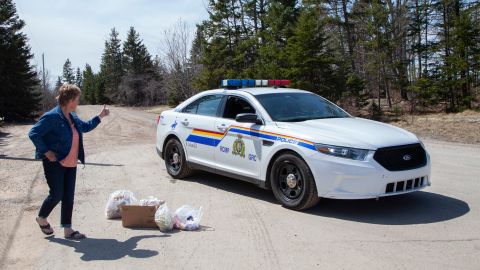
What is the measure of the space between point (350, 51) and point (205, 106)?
2831 cm

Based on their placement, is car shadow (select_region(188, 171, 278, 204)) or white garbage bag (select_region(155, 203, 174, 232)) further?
car shadow (select_region(188, 171, 278, 204))

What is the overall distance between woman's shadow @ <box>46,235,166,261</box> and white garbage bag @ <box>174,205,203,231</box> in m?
0.35

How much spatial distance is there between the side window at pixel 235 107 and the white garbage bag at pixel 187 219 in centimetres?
213

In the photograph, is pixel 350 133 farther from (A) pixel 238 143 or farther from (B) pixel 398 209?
(A) pixel 238 143

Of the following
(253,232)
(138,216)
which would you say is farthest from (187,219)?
(253,232)

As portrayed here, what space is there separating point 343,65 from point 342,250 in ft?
76.5

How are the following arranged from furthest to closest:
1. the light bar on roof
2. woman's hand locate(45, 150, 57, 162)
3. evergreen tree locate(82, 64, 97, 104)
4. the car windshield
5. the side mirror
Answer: evergreen tree locate(82, 64, 97, 104)
the light bar on roof
the car windshield
the side mirror
woman's hand locate(45, 150, 57, 162)

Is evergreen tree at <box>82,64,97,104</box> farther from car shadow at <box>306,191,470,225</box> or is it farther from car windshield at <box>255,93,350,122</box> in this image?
car shadow at <box>306,191,470,225</box>

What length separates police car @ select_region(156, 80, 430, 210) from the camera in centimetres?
554

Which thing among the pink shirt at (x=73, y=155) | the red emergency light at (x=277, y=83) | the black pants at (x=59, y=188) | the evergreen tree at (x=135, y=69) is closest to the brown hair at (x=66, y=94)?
the pink shirt at (x=73, y=155)

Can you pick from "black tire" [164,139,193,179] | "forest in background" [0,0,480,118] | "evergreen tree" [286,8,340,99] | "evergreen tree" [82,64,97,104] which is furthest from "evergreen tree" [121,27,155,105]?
"black tire" [164,139,193,179]

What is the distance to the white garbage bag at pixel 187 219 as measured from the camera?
17.7 feet

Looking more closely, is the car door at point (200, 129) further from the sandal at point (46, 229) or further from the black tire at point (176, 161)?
the sandal at point (46, 229)

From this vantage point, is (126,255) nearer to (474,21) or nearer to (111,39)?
(474,21)
